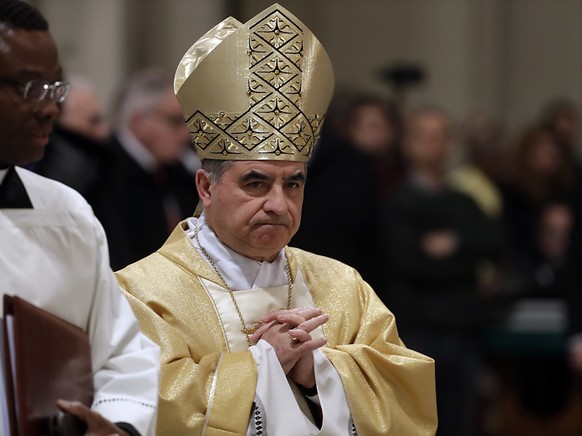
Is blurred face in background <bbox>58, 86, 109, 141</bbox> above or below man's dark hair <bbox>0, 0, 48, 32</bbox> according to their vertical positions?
below

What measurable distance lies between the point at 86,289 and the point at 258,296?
707 millimetres

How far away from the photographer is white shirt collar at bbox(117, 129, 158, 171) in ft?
21.7

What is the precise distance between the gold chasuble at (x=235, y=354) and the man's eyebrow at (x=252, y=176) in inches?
11.7

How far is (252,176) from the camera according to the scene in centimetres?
405

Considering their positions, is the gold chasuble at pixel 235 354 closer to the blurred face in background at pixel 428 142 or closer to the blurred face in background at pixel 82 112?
the blurred face in background at pixel 82 112

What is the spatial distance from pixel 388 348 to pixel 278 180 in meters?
0.60

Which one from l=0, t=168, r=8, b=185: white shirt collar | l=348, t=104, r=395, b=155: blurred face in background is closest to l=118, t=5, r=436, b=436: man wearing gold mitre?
l=0, t=168, r=8, b=185: white shirt collar

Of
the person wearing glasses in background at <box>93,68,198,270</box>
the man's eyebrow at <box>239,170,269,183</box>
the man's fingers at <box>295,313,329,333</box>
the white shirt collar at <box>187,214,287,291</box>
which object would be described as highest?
the man's eyebrow at <box>239,170,269,183</box>

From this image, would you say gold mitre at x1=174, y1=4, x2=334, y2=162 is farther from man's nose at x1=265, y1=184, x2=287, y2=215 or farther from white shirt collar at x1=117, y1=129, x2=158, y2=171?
white shirt collar at x1=117, y1=129, x2=158, y2=171

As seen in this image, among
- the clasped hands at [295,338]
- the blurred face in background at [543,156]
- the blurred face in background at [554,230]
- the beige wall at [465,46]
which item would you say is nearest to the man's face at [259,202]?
the clasped hands at [295,338]

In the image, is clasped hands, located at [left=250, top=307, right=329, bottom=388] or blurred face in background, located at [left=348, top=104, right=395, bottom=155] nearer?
clasped hands, located at [left=250, top=307, right=329, bottom=388]

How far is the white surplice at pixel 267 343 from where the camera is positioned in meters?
3.98

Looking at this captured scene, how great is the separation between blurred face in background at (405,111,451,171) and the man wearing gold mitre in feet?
12.6

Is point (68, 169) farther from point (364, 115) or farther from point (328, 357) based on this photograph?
point (364, 115)
